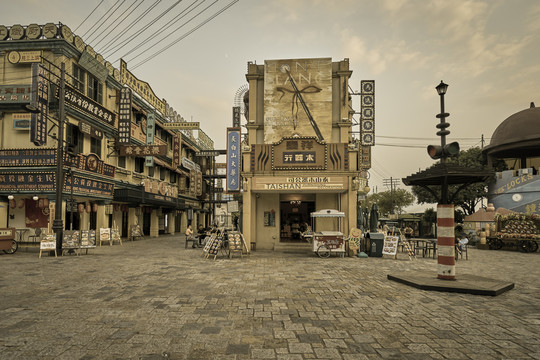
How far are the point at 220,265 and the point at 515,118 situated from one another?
1411 inches

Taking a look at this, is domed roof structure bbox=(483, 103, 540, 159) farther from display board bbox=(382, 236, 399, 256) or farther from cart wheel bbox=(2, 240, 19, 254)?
cart wheel bbox=(2, 240, 19, 254)

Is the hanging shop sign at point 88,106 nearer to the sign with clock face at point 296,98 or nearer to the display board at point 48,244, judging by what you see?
the display board at point 48,244

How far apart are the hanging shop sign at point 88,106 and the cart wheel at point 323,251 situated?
57.3 ft

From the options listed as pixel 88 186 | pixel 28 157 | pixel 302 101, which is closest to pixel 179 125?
pixel 88 186

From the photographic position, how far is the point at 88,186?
20.1m

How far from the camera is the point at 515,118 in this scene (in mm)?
31391

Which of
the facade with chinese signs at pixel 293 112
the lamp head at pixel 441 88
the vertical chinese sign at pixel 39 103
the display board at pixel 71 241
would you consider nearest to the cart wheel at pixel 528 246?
the facade with chinese signs at pixel 293 112

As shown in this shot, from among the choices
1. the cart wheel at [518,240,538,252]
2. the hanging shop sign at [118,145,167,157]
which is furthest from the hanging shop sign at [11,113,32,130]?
the cart wheel at [518,240,538,252]

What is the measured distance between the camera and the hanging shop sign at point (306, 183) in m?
15.6

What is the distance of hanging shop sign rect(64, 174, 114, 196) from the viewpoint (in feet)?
60.8

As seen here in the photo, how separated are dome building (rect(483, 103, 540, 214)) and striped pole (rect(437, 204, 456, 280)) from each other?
88.2ft

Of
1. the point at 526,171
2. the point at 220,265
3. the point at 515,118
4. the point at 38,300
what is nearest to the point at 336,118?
the point at 220,265

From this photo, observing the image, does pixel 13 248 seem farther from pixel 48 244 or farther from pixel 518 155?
pixel 518 155

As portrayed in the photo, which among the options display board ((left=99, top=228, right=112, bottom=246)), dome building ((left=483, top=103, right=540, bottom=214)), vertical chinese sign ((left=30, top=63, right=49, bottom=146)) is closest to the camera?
vertical chinese sign ((left=30, top=63, right=49, bottom=146))
